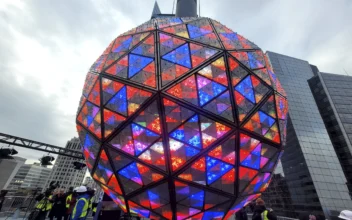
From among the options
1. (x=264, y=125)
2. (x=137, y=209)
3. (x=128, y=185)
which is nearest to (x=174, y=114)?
(x=128, y=185)

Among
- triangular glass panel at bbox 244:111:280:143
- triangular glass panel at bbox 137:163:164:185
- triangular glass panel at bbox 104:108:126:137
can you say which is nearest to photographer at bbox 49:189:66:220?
triangular glass panel at bbox 104:108:126:137

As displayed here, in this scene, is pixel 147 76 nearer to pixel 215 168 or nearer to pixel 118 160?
pixel 118 160

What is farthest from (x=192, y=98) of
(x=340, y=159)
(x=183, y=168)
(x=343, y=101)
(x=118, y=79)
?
(x=343, y=101)

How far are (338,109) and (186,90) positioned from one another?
7395 cm

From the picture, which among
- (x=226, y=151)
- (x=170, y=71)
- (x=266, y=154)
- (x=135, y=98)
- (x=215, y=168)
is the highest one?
(x=170, y=71)

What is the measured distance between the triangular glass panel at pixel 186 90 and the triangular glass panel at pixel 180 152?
982mm

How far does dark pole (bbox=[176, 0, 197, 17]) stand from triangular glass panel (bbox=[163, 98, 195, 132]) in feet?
32.0

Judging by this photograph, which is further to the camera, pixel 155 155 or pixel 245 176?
pixel 245 176

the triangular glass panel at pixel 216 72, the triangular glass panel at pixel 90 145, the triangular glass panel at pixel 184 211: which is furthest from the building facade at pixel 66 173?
the triangular glass panel at pixel 216 72

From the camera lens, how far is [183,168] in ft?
13.7

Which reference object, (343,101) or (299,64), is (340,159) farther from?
(299,64)

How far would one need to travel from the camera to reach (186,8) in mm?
11984

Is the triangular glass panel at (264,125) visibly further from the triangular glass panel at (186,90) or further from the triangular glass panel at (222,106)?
the triangular glass panel at (186,90)

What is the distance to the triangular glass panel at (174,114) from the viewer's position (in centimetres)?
404
